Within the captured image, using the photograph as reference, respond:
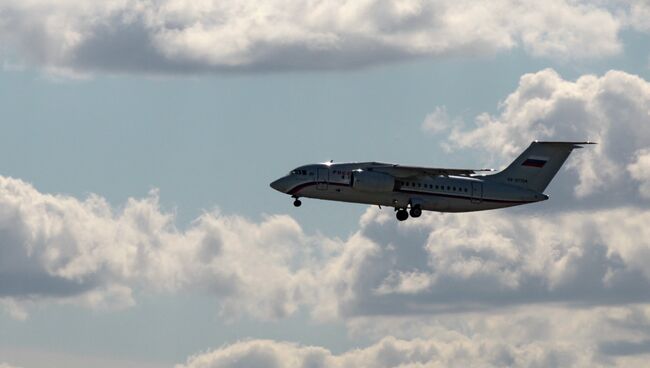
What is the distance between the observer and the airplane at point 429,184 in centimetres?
8512

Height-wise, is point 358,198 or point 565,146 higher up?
point 565,146

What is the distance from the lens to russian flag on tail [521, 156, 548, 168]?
94500mm

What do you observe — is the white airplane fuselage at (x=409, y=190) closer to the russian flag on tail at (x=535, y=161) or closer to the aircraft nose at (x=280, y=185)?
the aircraft nose at (x=280, y=185)

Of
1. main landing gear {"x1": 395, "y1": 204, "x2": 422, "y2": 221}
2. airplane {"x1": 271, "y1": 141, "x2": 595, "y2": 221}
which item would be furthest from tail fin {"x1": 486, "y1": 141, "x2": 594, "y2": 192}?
main landing gear {"x1": 395, "y1": 204, "x2": 422, "y2": 221}

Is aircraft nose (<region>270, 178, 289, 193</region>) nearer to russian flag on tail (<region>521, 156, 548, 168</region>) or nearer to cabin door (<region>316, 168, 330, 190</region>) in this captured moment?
cabin door (<region>316, 168, 330, 190</region>)

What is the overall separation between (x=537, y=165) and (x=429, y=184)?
10.6 m

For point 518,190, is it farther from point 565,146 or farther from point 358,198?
point 358,198

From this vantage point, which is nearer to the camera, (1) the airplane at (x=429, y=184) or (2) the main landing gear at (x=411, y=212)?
(1) the airplane at (x=429, y=184)

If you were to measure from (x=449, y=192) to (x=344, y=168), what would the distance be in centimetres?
841

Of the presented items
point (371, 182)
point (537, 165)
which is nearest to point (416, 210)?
point (371, 182)

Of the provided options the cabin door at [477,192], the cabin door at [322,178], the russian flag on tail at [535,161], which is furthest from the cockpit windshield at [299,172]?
the russian flag on tail at [535,161]

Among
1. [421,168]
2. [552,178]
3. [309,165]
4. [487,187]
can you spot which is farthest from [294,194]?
[552,178]

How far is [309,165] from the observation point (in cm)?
8562

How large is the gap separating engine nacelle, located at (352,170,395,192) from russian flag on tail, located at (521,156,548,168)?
1356 centimetres
